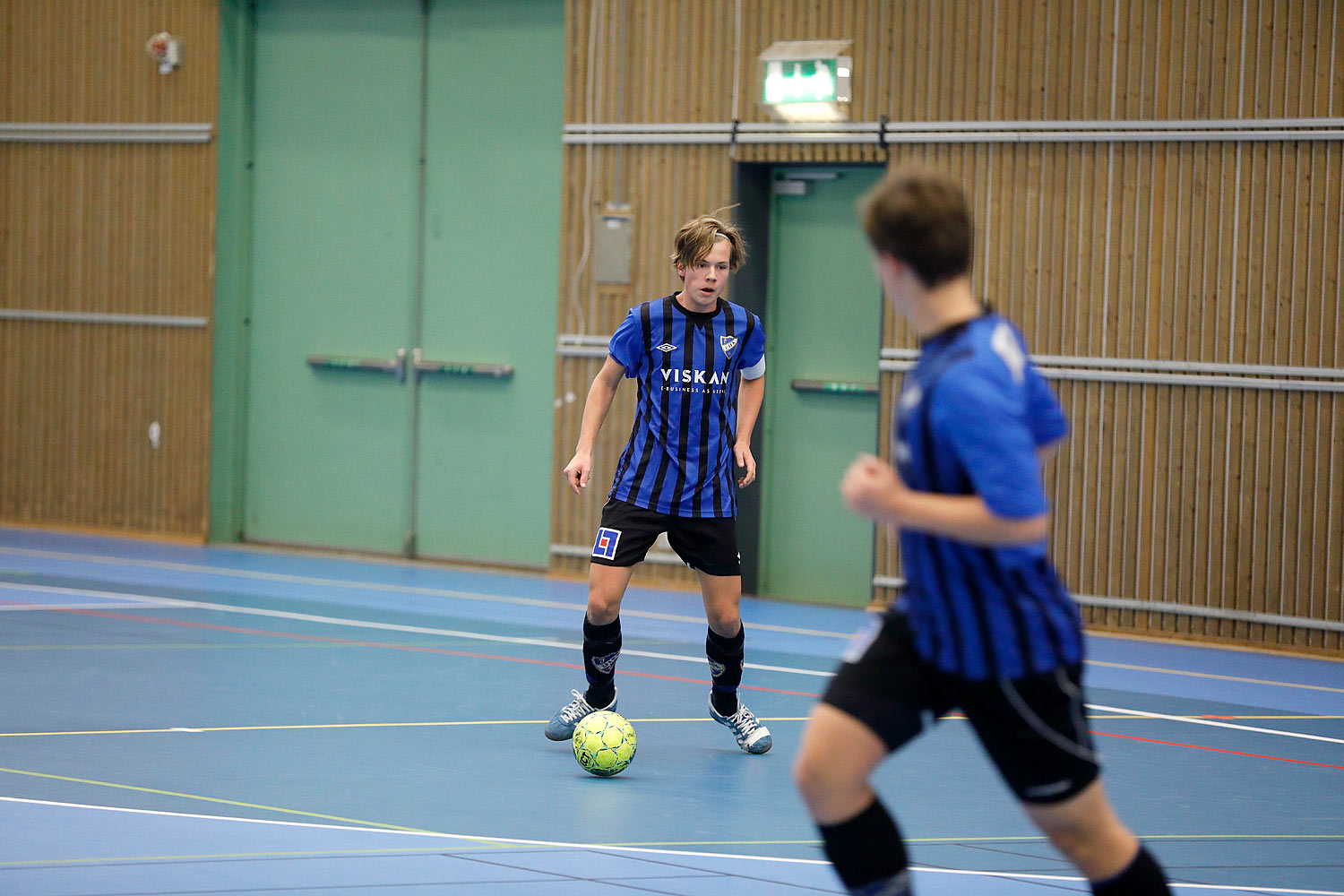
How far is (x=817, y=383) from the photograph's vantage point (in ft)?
35.8

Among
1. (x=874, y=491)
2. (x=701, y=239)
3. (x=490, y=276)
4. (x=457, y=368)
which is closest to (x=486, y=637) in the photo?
(x=457, y=368)

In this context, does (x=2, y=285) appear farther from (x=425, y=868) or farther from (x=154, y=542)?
(x=425, y=868)

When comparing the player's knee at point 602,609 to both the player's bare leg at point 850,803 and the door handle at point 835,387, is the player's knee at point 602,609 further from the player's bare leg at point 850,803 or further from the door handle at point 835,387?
the door handle at point 835,387

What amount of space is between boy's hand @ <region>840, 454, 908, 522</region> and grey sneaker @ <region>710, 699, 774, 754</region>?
3.49 metres

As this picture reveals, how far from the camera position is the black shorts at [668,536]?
584 centimetres

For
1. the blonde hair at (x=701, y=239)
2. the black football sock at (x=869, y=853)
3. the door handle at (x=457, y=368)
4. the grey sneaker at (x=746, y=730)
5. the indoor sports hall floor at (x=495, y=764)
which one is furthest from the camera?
the door handle at (x=457, y=368)

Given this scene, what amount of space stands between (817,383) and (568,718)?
206 inches

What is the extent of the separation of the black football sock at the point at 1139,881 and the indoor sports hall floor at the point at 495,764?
1.32 m

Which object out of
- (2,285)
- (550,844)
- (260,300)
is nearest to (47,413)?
(2,285)

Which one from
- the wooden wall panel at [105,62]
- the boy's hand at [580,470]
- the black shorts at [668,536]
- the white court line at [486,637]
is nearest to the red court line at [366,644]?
the white court line at [486,637]

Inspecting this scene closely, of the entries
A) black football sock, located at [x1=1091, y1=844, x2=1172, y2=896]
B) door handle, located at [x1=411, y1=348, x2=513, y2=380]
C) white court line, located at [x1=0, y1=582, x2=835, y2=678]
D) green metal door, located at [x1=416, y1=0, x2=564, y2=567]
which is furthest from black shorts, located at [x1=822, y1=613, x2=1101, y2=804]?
door handle, located at [x1=411, y1=348, x2=513, y2=380]

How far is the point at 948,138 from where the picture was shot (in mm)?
10219

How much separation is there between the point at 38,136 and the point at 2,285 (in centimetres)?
132

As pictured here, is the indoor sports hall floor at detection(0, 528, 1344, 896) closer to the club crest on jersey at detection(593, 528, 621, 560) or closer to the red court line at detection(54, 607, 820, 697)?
the red court line at detection(54, 607, 820, 697)
